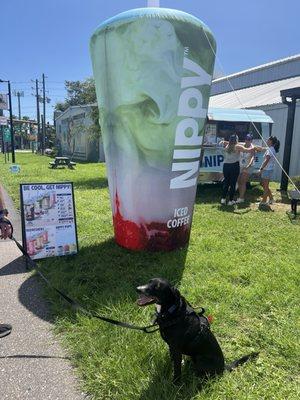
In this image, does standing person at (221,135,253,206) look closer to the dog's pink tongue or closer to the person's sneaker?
the person's sneaker

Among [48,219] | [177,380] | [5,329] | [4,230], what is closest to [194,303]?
[177,380]

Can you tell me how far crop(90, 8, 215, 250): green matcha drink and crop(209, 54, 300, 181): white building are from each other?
28.3 feet

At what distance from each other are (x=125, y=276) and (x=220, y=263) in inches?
51.1

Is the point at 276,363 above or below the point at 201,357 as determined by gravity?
below

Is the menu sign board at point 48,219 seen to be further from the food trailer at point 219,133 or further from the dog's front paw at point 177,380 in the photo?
the food trailer at point 219,133

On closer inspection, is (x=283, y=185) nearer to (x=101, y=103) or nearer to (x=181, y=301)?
(x=101, y=103)

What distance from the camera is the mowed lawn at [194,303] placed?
2629 mm

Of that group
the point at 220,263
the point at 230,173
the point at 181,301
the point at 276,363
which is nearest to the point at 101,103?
the point at 220,263

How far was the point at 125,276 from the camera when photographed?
4488 millimetres

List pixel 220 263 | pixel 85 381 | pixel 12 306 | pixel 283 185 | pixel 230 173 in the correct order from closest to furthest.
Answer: pixel 85 381 < pixel 12 306 < pixel 220 263 < pixel 230 173 < pixel 283 185

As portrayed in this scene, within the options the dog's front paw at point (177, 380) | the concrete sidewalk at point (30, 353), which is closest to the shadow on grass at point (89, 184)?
the concrete sidewalk at point (30, 353)

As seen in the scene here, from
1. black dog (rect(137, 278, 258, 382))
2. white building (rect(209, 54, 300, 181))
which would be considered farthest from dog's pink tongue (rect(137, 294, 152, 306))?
white building (rect(209, 54, 300, 181))

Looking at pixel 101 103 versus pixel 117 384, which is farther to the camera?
pixel 101 103

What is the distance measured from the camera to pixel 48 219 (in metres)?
5.05
